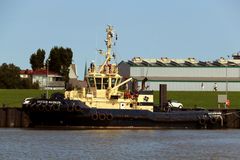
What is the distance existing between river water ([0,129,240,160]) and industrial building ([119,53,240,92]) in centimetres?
7423

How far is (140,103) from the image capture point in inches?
2430

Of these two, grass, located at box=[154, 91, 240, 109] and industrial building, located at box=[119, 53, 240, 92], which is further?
industrial building, located at box=[119, 53, 240, 92]

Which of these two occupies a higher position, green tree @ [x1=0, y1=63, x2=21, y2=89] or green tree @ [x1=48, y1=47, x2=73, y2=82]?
green tree @ [x1=48, y1=47, x2=73, y2=82]

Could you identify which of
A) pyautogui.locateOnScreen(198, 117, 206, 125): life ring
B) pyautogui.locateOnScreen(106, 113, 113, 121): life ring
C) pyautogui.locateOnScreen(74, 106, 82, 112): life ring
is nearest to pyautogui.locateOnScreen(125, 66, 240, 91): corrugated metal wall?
pyautogui.locateOnScreen(198, 117, 206, 125): life ring

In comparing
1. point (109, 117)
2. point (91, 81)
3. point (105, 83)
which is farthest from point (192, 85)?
point (109, 117)

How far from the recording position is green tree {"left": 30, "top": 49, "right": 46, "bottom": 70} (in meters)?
166

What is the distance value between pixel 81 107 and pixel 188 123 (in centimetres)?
847

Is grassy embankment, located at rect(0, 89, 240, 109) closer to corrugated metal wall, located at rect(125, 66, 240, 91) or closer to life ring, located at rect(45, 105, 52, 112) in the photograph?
life ring, located at rect(45, 105, 52, 112)

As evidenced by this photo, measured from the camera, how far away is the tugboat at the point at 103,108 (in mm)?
59969

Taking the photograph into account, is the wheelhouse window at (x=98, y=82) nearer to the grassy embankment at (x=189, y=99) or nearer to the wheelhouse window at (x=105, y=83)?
the wheelhouse window at (x=105, y=83)

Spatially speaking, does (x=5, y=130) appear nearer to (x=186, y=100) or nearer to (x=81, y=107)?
(x=81, y=107)

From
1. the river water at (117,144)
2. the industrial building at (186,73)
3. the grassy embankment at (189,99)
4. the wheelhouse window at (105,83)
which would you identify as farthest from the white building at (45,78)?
the river water at (117,144)

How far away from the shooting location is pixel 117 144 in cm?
4997

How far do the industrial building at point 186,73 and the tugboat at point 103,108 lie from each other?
7171 cm
